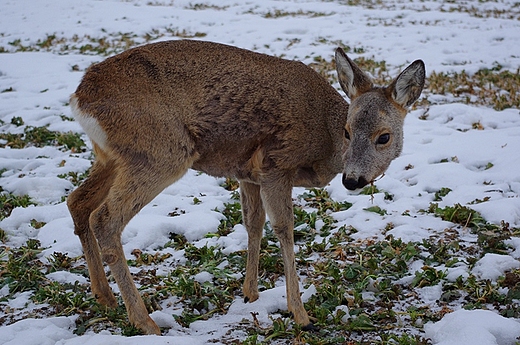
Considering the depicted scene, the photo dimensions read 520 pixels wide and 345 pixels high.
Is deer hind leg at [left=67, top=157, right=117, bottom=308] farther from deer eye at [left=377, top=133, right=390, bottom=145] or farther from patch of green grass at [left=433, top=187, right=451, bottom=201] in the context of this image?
patch of green grass at [left=433, top=187, right=451, bottom=201]

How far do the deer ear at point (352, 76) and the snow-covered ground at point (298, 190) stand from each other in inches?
66.3

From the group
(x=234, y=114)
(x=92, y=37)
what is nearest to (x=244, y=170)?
(x=234, y=114)

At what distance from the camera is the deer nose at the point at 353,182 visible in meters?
4.35

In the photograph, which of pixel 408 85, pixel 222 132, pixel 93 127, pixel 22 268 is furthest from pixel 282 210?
pixel 22 268

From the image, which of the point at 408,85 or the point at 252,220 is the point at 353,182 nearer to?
the point at 408,85

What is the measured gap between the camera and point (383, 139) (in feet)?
15.2

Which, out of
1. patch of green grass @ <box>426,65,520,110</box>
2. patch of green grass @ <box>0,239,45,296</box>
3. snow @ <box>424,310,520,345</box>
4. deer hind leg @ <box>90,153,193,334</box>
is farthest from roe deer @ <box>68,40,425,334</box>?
patch of green grass @ <box>426,65,520,110</box>

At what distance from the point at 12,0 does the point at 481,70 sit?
19879 mm

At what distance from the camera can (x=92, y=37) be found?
677 inches

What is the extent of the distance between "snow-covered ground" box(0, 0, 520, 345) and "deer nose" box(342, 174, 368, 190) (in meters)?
1.20

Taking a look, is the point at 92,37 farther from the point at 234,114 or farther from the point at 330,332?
the point at 330,332

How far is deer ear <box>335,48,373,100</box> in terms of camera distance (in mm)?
4969

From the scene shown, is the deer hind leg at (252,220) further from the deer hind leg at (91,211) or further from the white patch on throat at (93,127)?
the white patch on throat at (93,127)

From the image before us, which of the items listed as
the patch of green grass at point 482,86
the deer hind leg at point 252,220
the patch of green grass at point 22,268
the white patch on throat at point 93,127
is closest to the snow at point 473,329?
the deer hind leg at point 252,220
